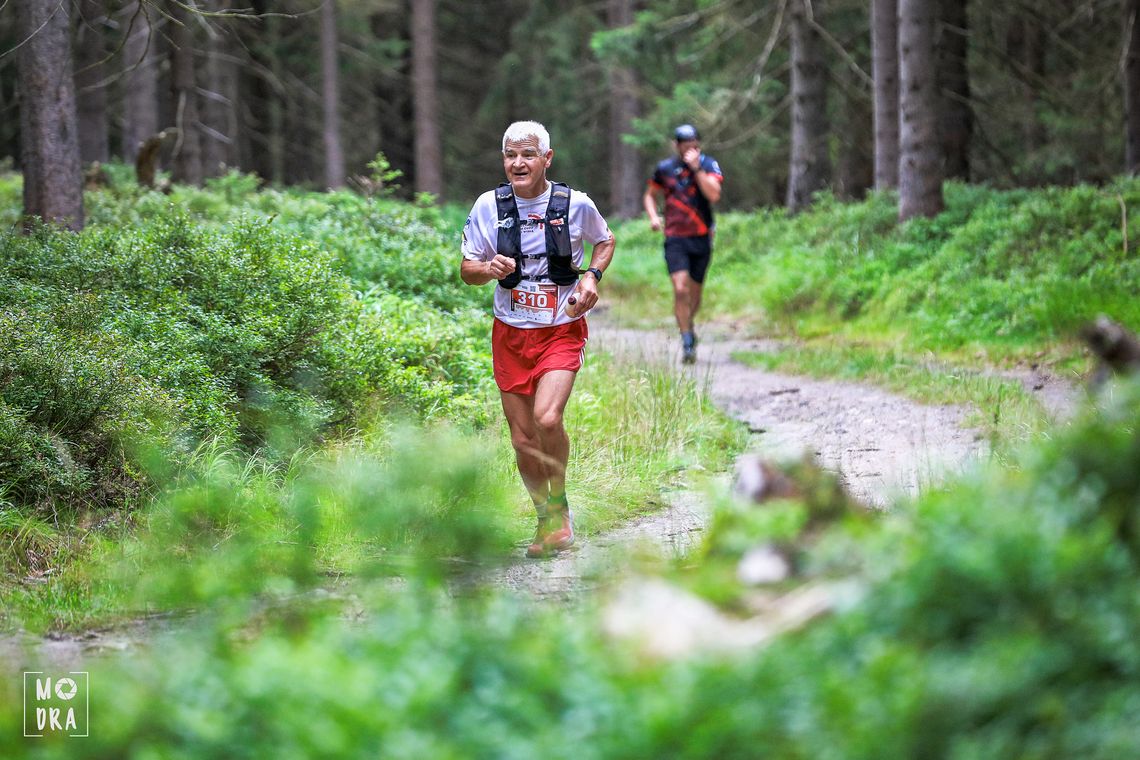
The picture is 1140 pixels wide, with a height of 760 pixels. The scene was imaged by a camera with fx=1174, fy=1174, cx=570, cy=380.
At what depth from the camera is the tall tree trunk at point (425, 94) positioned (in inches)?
1237

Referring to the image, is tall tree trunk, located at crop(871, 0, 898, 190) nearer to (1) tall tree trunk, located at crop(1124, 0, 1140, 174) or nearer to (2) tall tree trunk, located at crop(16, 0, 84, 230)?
(1) tall tree trunk, located at crop(1124, 0, 1140, 174)

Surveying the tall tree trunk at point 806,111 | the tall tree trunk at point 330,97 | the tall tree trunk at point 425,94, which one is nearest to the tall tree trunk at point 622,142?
the tall tree trunk at point 425,94

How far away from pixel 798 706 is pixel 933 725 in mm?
299

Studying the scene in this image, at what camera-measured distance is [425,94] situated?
3177 cm

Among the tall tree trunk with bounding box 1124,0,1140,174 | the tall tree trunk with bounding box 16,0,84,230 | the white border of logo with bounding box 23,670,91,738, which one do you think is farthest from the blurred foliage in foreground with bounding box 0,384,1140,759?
the tall tree trunk with bounding box 1124,0,1140,174

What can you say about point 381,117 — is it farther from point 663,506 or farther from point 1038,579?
point 1038,579

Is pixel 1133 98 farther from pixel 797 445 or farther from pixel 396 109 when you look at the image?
pixel 396 109

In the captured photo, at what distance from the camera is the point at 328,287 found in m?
8.29

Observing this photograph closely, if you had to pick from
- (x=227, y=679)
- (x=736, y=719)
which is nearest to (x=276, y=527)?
(x=227, y=679)

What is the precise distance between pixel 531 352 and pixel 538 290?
0.34 m

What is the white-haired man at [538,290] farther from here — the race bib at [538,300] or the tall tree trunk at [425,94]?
the tall tree trunk at [425,94]

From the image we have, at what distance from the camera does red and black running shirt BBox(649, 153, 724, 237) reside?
40.5 ft

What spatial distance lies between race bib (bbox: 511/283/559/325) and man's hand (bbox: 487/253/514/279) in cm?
20

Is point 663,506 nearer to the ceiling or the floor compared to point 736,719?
nearer to the floor
